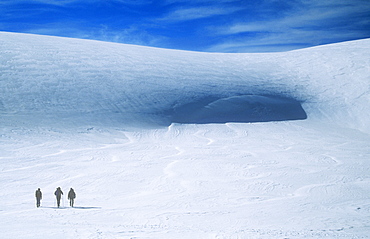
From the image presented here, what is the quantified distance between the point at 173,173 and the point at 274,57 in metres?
22.5

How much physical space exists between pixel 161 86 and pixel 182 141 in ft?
21.9

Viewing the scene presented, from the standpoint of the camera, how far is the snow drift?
1959cm

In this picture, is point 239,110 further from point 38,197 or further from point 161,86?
point 38,197

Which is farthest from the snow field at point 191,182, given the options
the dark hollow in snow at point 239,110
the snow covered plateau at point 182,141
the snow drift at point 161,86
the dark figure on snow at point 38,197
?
the snow drift at point 161,86

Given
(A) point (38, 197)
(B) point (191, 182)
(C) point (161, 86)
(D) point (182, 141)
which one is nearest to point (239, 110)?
(C) point (161, 86)

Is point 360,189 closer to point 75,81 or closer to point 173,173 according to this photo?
point 173,173

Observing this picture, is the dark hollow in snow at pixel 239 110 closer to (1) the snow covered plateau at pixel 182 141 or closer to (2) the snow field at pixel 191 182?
(1) the snow covered plateau at pixel 182 141

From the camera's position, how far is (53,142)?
15758 millimetres

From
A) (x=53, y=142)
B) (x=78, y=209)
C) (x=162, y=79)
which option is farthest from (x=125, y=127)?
(x=78, y=209)

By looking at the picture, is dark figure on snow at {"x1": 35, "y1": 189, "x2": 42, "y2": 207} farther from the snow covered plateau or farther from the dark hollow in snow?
the dark hollow in snow

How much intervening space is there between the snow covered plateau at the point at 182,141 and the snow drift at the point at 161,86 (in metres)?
0.11

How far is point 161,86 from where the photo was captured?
2294cm

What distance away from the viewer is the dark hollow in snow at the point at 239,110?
2084 cm

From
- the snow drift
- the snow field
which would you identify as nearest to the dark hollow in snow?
the snow drift
